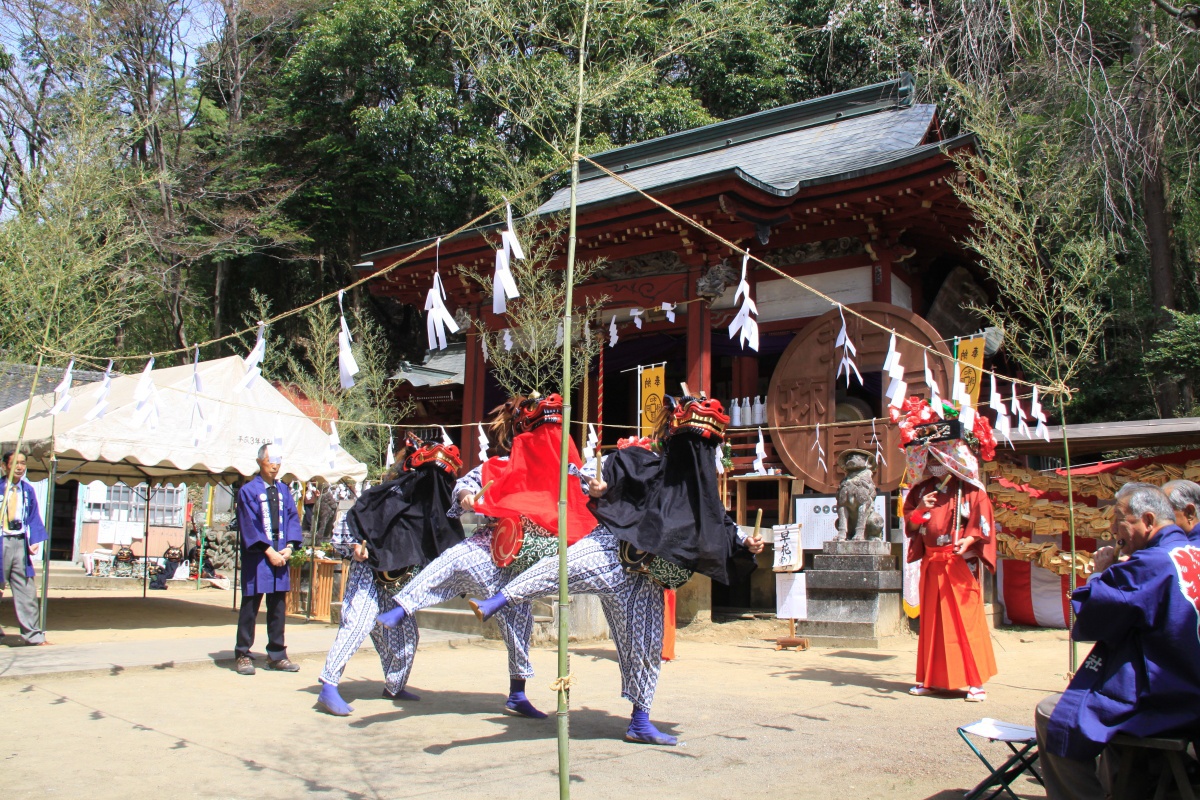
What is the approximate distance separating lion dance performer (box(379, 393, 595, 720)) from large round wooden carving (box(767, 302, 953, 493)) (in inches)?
244

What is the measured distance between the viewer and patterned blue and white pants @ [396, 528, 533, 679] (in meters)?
4.64

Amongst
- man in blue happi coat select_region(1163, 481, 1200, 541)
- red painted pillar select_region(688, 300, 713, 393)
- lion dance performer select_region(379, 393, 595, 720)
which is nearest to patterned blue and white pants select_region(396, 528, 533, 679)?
lion dance performer select_region(379, 393, 595, 720)

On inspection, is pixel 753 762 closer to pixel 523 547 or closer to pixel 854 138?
pixel 523 547

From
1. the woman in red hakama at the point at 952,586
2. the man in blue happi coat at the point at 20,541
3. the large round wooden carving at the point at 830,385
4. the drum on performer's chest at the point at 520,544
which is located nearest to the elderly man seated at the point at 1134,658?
the drum on performer's chest at the point at 520,544

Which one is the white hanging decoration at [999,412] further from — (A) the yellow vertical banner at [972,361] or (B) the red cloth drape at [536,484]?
(B) the red cloth drape at [536,484]

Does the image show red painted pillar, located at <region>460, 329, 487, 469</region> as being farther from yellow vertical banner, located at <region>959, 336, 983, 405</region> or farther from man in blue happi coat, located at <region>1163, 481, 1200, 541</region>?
man in blue happi coat, located at <region>1163, 481, 1200, 541</region>

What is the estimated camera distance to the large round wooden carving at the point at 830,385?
10.2m

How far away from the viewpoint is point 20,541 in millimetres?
7422

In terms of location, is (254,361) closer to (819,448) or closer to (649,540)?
(649,540)

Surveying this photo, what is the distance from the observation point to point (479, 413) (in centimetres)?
1345

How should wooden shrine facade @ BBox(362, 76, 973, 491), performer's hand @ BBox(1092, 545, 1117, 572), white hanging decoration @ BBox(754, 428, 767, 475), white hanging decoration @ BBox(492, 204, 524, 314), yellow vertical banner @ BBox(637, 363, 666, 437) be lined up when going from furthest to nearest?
yellow vertical banner @ BBox(637, 363, 666, 437) → white hanging decoration @ BBox(754, 428, 767, 475) → wooden shrine facade @ BBox(362, 76, 973, 491) → white hanging decoration @ BBox(492, 204, 524, 314) → performer's hand @ BBox(1092, 545, 1117, 572)

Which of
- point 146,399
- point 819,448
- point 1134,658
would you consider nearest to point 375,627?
point 146,399

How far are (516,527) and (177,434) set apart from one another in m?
6.25

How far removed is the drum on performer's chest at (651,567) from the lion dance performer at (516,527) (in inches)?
16.1
